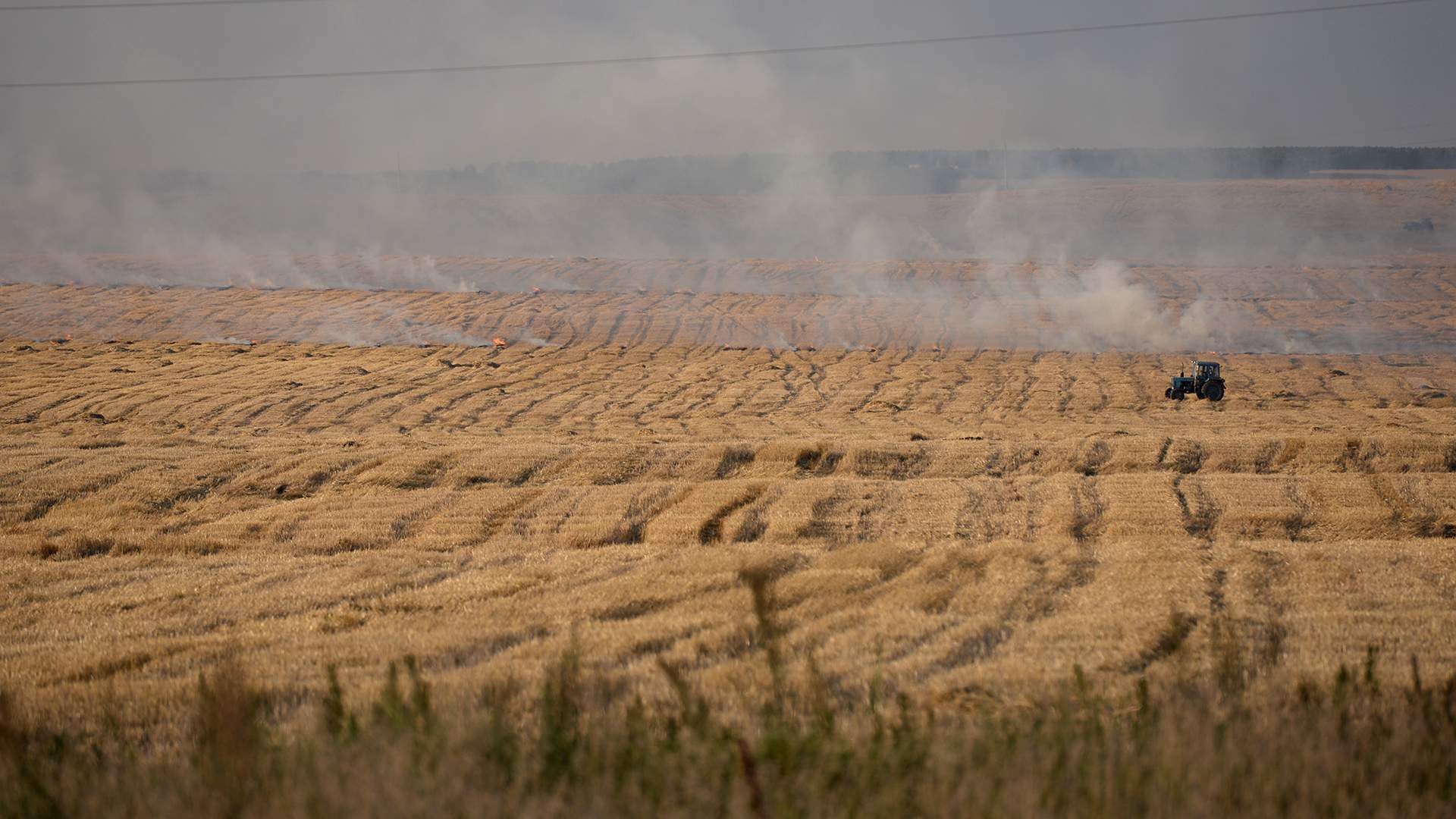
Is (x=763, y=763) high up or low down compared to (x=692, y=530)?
down

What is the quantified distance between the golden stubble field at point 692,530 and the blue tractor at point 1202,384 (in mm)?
637

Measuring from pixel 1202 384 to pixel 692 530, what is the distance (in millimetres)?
34050

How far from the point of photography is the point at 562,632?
39.1 feet

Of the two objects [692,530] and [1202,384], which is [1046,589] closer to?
[692,530]

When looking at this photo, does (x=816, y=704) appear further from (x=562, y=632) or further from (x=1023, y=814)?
(x=562, y=632)

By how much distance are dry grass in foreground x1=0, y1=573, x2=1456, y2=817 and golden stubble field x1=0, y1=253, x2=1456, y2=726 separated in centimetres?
157

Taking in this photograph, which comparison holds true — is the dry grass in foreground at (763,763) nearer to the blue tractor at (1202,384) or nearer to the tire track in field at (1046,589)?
the tire track in field at (1046,589)

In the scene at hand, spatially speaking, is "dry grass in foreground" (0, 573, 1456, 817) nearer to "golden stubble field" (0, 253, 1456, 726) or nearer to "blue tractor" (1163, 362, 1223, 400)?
"golden stubble field" (0, 253, 1456, 726)

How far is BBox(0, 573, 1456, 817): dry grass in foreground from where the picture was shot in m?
5.32

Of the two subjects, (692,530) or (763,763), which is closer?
(763,763)

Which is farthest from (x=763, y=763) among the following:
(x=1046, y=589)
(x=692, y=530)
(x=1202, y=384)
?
(x=1202, y=384)

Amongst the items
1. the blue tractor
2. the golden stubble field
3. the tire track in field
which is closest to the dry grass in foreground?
the golden stubble field

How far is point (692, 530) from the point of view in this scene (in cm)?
2023

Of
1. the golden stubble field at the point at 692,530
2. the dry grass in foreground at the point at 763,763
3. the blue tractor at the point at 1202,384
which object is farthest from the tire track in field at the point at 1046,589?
the blue tractor at the point at 1202,384
